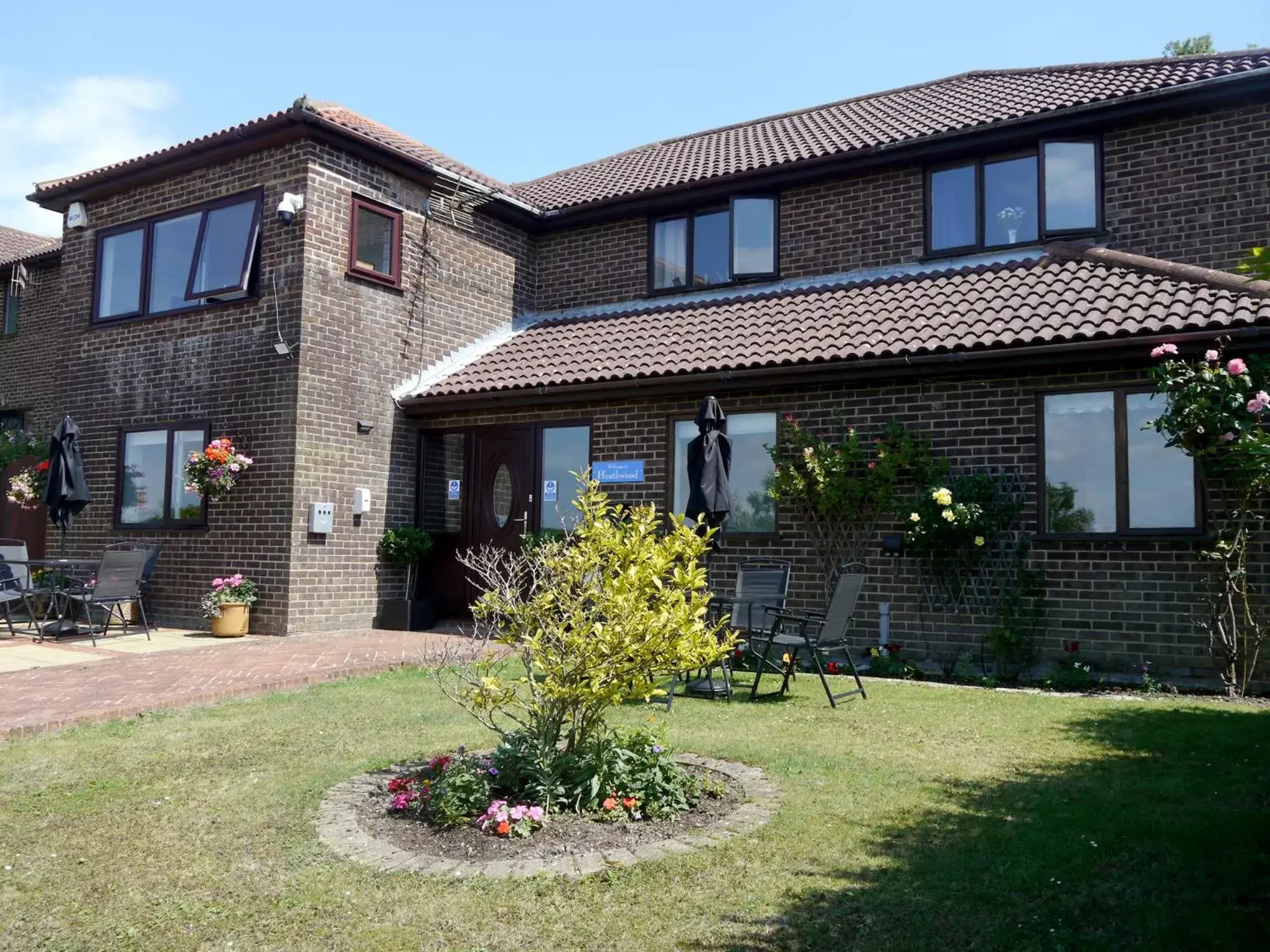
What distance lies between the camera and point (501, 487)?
13148mm

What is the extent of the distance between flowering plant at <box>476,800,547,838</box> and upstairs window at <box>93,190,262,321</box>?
9907 mm

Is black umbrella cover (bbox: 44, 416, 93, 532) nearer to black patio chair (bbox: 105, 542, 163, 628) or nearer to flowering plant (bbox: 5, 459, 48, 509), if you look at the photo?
black patio chair (bbox: 105, 542, 163, 628)

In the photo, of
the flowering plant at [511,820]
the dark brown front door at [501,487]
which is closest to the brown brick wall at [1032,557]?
the dark brown front door at [501,487]

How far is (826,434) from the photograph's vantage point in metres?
10.4

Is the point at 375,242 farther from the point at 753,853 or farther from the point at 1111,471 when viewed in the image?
the point at 753,853

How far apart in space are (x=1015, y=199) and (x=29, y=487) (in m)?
15.1

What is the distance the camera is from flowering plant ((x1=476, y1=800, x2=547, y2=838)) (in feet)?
13.9

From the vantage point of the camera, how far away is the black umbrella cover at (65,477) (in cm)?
1216

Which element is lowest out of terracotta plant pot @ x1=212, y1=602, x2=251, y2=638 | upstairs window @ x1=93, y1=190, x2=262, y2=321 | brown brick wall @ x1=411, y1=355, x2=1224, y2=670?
terracotta plant pot @ x1=212, y1=602, x2=251, y2=638

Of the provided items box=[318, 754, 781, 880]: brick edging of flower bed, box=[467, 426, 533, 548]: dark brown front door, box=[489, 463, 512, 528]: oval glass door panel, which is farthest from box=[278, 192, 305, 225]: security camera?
box=[318, 754, 781, 880]: brick edging of flower bed

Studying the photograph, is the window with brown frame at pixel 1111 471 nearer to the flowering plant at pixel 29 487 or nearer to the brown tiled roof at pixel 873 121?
the brown tiled roof at pixel 873 121

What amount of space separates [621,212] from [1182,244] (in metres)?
7.60

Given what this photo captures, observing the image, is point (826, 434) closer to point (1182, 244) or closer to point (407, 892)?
point (1182, 244)

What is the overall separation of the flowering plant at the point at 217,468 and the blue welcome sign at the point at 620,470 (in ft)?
14.5
